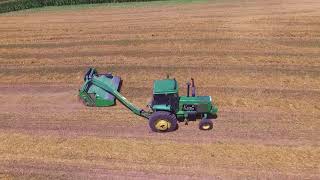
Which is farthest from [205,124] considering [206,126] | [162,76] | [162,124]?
[162,76]

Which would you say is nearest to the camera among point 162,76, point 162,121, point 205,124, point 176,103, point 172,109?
point 162,121

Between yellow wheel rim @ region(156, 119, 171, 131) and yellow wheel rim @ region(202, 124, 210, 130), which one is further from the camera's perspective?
yellow wheel rim @ region(202, 124, 210, 130)

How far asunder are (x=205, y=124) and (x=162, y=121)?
1446mm

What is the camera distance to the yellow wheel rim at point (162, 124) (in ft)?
49.3

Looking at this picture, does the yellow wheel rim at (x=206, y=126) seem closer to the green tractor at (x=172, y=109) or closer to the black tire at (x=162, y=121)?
the green tractor at (x=172, y=109)

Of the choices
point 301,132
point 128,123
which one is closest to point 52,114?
point 128,123

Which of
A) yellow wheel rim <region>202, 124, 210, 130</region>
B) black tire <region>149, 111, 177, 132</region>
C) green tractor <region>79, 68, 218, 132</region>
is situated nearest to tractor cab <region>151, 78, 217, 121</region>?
green tractor <region>79, 68, 218, 132</region>

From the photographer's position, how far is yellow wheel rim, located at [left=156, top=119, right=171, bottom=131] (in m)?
15.0

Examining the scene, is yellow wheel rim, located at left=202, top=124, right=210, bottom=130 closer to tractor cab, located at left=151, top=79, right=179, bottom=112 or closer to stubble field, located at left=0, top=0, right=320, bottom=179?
stubble field, located at left=0, top=0, right=320, bottom=179

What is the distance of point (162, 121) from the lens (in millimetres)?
15031

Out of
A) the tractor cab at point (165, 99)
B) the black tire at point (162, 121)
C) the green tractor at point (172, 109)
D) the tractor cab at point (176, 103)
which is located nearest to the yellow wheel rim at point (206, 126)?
the green tractor at point (172, 109)

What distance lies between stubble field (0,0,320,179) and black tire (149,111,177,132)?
0.97 ft

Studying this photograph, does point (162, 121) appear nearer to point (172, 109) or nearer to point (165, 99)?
point (172, 109)

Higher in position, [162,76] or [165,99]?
[165,99]
